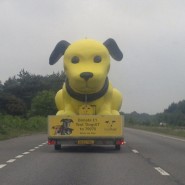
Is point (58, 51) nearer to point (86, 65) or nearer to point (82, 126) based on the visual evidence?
point (86, 65)

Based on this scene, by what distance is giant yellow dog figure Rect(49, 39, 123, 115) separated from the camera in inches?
856

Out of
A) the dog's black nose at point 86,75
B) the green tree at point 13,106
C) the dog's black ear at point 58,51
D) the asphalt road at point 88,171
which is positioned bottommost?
the asphalt road at point 88,171

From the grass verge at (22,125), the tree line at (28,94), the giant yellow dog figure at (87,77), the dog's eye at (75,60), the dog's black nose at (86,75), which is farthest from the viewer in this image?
the tree line at (28,94)

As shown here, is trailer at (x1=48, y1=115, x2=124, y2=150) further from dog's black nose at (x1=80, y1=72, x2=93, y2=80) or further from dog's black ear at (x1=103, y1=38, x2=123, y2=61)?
dog's black ear at (x1=103, y1=38, x2=123, y2=61)

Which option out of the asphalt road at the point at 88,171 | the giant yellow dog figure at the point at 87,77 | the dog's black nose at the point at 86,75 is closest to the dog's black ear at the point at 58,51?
the giant yellow dog figure at the point at 87,77

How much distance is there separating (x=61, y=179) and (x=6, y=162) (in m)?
4.49

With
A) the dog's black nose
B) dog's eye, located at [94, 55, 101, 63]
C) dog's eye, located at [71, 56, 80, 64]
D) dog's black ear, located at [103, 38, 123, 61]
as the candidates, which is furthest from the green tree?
the dog's black nose

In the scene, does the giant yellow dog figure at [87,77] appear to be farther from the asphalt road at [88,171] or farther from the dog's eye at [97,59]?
the asphalt road at [88,171]

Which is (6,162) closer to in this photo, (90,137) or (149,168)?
(149,168)

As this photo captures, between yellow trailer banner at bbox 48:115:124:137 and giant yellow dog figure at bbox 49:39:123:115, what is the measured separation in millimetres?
958

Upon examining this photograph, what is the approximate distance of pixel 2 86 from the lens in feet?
383

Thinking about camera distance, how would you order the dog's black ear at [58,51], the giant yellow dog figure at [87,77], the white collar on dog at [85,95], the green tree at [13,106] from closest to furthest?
the giant yellow dog figure at [87,77]
the white collar on dog at [85,95]
the dog's black ear at [58,51]
the green tree at [13,106]

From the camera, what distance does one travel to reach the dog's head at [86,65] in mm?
21594

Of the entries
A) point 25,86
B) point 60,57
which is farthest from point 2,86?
point 60,57
